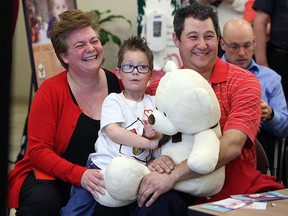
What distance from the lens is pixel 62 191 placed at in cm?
206

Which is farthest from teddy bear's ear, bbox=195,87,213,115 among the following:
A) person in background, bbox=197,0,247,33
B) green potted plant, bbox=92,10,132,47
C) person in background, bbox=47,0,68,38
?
green potted plant, bbox=92,10,132,47

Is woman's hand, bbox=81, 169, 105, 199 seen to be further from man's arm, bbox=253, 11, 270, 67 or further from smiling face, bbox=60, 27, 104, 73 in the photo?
man's arm, bbox=253, 11, 270, 67

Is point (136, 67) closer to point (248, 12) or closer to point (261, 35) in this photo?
point (261, 35)

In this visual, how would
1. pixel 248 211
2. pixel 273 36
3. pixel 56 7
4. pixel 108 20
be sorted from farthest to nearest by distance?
pixel 108 20 < pixel 56 7 < pixel 273 36 < pixel 248 211

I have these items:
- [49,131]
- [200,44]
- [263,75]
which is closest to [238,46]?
[263,75]

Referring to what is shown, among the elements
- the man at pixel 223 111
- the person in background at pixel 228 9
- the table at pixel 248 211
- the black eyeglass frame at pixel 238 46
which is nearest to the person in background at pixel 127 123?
the man at pixel 223 111

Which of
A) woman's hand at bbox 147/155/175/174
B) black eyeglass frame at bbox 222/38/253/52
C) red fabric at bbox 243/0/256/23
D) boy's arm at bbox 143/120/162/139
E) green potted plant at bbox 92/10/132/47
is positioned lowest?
green potted plant at bbox 92/10/132/47

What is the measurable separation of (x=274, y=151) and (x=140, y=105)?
1049mm

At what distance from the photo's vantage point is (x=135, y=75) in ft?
6.31

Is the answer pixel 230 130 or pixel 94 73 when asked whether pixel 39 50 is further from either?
pixel 230 130

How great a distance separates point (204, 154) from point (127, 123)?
0.43m

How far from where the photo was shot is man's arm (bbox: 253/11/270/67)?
3340 millimetres

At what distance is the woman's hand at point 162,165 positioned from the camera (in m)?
1.72

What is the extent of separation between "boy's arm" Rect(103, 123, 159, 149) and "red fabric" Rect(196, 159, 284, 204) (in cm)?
28
